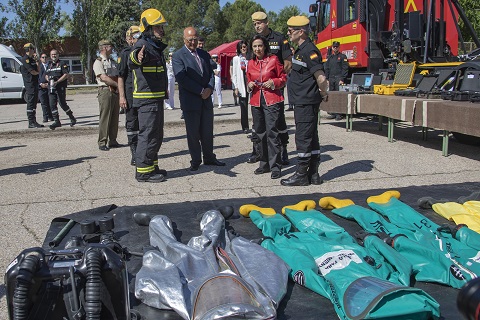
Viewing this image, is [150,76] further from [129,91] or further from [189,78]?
[129,91]

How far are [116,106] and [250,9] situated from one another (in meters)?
47.6

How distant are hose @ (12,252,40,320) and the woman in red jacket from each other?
4748 mm

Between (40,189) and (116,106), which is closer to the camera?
(40,189)

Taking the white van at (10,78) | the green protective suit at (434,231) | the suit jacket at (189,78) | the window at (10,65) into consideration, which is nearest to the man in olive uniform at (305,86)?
the suit jacket at (189,78)

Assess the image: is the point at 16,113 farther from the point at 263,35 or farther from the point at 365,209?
the point at 365,209

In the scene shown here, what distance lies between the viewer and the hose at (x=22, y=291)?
243cm

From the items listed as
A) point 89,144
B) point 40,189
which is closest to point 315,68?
point 40,189

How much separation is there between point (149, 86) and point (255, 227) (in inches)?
125

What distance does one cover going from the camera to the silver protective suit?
2.71m

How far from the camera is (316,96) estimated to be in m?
6.28

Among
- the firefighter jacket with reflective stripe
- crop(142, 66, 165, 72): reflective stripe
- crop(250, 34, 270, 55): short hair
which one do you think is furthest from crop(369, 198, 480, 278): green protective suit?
crop(142, 66, 165, 72): reflective stripe

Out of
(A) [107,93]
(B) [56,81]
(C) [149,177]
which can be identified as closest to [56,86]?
(B) [56,81]

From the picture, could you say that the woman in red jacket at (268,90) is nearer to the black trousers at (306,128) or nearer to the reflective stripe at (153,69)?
the black trousers at (306,128)

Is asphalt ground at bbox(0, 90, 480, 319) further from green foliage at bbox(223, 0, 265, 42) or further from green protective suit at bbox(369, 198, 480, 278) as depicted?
green foliage at bbox(223, 0, 265, 42)
